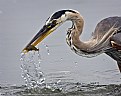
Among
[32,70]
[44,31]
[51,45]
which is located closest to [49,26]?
[44,31]

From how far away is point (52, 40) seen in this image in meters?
10.3

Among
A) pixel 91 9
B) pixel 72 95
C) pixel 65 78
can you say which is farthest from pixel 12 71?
pixel 91 9

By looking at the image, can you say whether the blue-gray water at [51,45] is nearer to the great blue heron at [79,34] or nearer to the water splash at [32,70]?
the water splash at [32,70]

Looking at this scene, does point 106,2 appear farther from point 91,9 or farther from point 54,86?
point 54,86

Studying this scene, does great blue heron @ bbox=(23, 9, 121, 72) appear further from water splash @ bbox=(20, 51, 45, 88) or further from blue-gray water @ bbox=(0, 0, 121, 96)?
water splash @ bbox=(20, 51, 45, 88)

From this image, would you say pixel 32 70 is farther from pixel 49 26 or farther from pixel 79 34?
pixel 49 26

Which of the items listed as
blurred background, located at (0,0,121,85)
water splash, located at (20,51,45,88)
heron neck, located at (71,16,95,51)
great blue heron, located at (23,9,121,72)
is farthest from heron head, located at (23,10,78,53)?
blurred background, located at (0,0,121,85)

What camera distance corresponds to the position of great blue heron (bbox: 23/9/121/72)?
6965 millimetres

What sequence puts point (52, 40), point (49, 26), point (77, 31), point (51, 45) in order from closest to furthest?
point (49, 26) → point (77, 31) → point (51, 45) → point (52, 40)

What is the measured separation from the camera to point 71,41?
282 inches

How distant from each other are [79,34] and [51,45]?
9.34 feet

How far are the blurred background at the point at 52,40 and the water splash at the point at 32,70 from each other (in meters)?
0.09

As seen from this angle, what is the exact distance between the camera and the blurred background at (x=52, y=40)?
856cm

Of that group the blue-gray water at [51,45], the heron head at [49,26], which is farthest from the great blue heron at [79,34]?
the blue-gray water at [51,45]
